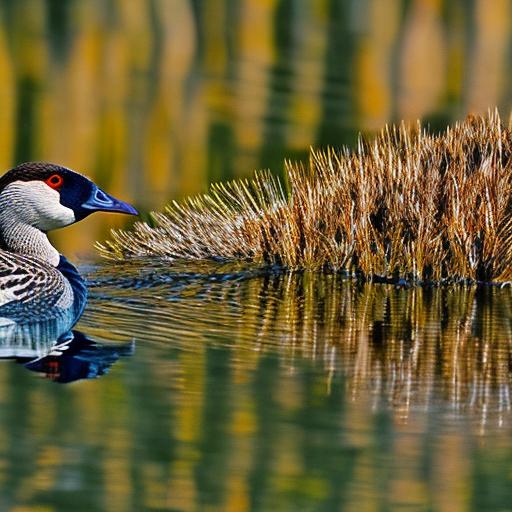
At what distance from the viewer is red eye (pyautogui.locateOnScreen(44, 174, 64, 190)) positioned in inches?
448

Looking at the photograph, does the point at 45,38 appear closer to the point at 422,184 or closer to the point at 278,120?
the point at 278,120

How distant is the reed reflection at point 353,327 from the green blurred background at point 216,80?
244 centimetres

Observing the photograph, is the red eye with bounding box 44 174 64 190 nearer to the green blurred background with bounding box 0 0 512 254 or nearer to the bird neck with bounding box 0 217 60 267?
the bird neck with bounding box 0 217 60 267

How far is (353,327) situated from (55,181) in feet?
7.10

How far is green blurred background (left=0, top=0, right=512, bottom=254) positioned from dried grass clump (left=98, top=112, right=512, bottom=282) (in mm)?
1892

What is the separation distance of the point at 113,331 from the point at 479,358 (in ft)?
6.86

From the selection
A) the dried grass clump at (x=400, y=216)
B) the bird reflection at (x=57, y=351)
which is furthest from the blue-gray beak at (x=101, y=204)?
the dried grass clump at (x=400, y=216)

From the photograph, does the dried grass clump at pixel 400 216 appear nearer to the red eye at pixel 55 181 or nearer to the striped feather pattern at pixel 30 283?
the red eye at pixel 55 181

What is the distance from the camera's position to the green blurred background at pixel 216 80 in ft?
71.9

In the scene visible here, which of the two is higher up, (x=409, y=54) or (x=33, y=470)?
(x=409, y=54)

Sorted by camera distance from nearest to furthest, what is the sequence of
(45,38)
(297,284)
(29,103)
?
1. (297,284)
2. (29,103)
3. (45,38)

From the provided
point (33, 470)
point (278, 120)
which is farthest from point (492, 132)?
point (278, 120)

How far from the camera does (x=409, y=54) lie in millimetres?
38344

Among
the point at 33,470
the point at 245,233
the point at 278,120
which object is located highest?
the point at 278,120
